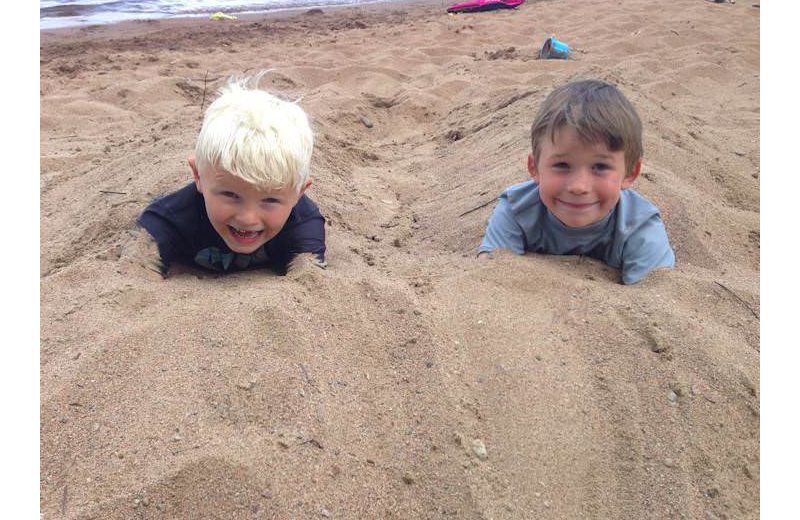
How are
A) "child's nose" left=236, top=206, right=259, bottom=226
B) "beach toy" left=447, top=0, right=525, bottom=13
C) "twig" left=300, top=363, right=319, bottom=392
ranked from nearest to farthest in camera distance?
"twig" left=300, top=363, right=319, bottom=392 → "child's nose" left=236, top=206, right=259, bottom=226 → "beach toy" left=447, top=0, right=525, bottom=13

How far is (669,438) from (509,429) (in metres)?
0.44

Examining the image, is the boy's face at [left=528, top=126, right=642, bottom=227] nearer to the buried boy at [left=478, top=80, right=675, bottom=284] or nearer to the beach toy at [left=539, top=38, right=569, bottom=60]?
the buried boy at [left=478, top=80, right=675, bottom=284]

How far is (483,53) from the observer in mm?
7641

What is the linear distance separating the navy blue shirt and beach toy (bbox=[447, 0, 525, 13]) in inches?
349

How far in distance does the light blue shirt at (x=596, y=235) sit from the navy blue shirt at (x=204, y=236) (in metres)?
0.80

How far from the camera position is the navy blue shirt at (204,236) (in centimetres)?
276

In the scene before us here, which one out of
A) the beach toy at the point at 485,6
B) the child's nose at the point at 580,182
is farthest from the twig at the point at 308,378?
the beach toy at the point at 485,6

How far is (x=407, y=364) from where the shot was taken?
6.56ft

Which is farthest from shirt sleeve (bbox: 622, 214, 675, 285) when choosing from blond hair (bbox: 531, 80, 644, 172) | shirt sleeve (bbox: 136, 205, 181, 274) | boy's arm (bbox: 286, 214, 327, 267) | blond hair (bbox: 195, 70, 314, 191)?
shirt sleeve (bbox: 136, 205, 181, 274)

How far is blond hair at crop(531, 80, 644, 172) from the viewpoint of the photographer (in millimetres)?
2559

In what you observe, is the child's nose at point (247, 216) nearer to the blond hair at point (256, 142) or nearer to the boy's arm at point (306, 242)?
the blond hair at point (256, 142)

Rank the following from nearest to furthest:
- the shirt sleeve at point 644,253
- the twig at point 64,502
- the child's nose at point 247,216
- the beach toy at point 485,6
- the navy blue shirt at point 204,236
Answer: the twig at point 64,502 < the child's nose at point 247,216 < the shirt sleeve at point 644,253 < the navy blue shirt at point 204,236 < the beach toy at point 485,6
